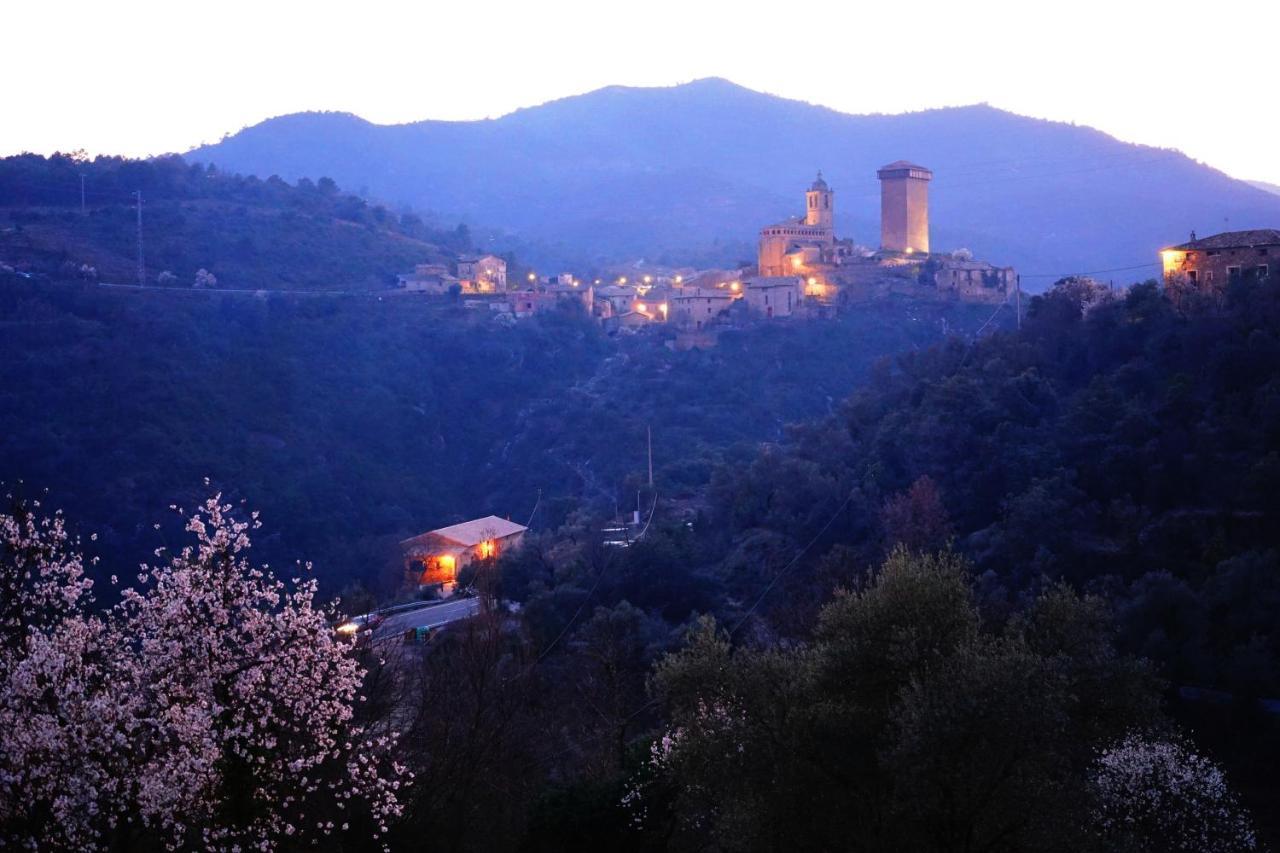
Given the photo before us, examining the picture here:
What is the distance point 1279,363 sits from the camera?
21797 millimetres

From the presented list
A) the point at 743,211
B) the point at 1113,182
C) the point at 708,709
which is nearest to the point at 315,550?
the point at 708,709

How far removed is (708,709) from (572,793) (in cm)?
306

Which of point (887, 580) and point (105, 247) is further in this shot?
point (105, 247)

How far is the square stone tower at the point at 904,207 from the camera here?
5405 centimetres

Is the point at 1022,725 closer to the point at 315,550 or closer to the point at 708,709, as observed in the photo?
the point at 708,709

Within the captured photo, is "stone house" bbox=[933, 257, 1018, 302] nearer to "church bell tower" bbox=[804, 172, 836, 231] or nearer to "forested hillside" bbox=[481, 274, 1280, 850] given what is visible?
"church bell tower" bbox=[804, 172, 836, 231]

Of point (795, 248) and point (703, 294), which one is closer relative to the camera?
point (703, 294)

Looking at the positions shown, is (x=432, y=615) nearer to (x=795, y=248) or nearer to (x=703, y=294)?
(x=703, y=294)

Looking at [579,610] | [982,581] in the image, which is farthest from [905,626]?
[579,610]

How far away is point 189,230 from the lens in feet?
192

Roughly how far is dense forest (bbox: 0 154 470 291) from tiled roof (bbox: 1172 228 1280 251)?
38.4m

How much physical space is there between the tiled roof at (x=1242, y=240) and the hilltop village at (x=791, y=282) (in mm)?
19605

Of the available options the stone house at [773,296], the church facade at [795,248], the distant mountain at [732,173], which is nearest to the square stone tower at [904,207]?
the church facade at [795,248]

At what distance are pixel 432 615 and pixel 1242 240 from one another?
1850cm
